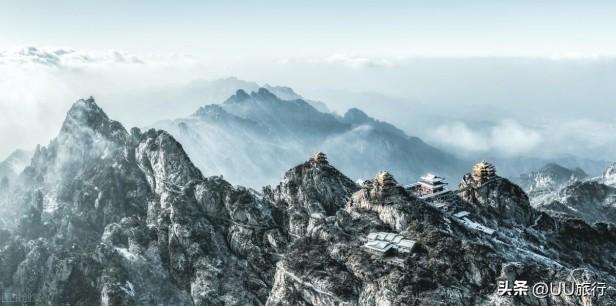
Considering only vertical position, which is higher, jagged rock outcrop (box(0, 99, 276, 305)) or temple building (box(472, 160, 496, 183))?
temple building (box(472, 160, 496, 183))

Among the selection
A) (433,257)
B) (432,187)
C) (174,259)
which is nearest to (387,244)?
(433,257)

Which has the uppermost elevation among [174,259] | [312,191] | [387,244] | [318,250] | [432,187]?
[432,187]

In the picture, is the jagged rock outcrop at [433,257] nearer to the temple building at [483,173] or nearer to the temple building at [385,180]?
the temple building at [385,180]

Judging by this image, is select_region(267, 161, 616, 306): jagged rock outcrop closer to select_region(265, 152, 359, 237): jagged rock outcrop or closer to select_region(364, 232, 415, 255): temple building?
select_region(364, 232, 415, 255): temple building

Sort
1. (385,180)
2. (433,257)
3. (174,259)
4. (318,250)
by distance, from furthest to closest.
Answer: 1. (174,259)
2. (385,180)
3. (318,250)
4. (433,257)

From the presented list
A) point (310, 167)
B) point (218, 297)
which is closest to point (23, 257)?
point (218, 297)

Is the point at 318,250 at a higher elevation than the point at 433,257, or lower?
higher

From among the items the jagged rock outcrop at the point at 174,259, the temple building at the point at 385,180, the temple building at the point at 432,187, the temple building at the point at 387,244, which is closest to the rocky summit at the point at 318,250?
the temple building at the point at 387,244

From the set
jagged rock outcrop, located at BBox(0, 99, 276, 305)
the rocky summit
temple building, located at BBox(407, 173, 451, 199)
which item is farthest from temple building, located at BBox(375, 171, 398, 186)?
jagged rock outcrop, located at BBox(0, 99, 276, 305)

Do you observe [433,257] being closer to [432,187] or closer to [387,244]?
[387,244]

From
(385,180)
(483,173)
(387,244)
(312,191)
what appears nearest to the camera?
(387,244)
